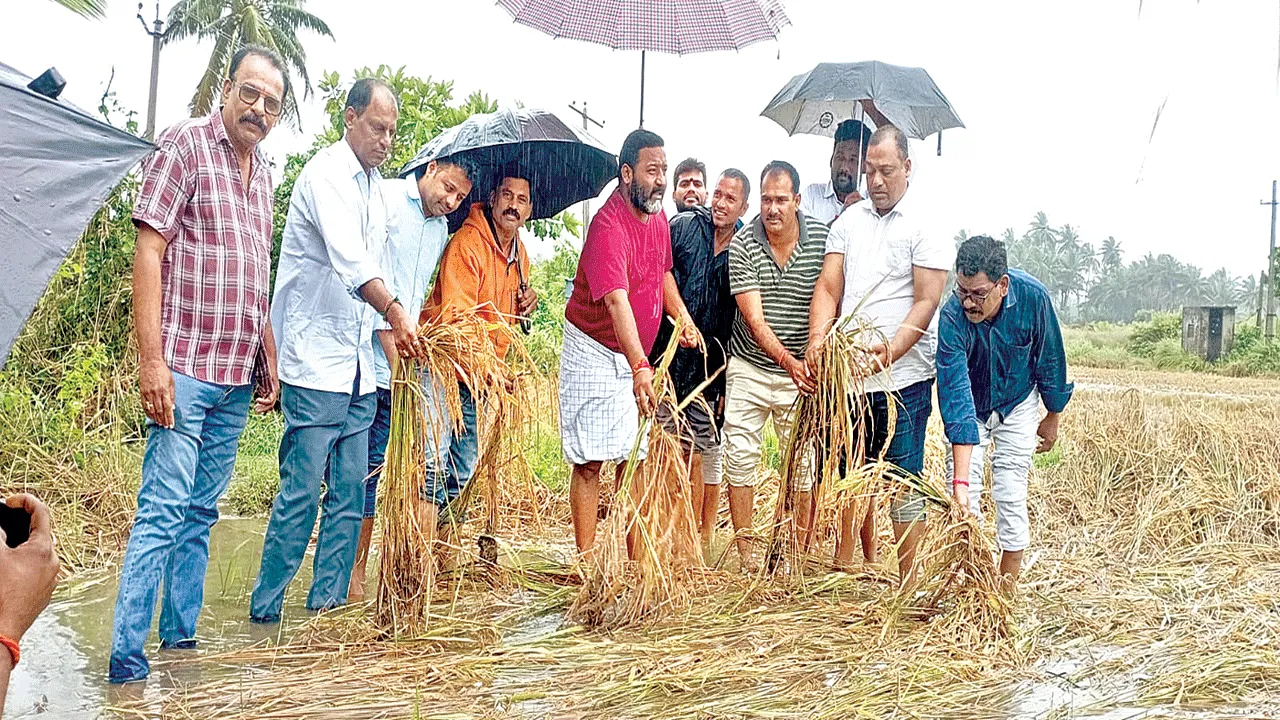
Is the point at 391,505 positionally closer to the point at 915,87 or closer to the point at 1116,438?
the point at 915,87

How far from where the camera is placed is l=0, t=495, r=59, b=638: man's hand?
1.58m

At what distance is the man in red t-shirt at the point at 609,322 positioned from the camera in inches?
192

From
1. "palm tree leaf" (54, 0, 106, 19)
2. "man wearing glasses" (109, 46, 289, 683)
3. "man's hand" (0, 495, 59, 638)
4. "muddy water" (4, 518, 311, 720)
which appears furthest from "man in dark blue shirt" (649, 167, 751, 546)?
"man's hand" (0, 495, 59, 638)

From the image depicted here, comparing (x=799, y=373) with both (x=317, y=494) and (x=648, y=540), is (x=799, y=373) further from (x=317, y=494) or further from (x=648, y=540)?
(x=317, y=494)

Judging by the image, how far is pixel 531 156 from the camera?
5223 mm

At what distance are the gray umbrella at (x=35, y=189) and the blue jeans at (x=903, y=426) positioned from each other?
3411 mm

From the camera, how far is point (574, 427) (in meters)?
4.97

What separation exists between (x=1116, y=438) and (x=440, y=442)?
14.6ft

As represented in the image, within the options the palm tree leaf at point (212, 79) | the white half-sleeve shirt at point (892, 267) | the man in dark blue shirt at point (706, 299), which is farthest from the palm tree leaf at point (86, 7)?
the palm tree leaf at point (212, 79)

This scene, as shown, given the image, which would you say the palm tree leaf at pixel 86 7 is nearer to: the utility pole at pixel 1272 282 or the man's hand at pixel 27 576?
the man's hand at pixel 27 576

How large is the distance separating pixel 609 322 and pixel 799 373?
85cm

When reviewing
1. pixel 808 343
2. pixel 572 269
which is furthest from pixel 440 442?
pixel 572 269

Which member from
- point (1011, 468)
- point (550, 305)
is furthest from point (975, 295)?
point (550, 305)

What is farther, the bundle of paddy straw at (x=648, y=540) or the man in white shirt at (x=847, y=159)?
the man in white shirt at (x=847, y=159)
